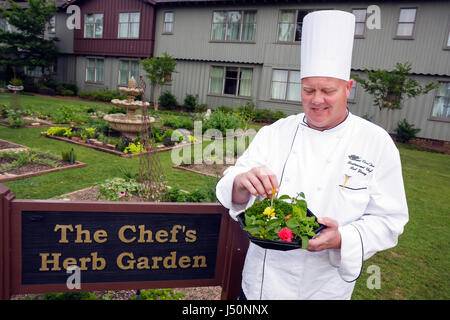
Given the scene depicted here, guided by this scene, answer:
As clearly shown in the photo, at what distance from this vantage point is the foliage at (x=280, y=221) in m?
1.43

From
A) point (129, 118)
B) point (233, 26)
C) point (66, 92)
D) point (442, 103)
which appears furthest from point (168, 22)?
point (442, 103)

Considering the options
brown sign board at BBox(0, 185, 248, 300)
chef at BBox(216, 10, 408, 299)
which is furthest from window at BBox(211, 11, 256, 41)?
brown sign board at BBox(0, 185, 248, 300)

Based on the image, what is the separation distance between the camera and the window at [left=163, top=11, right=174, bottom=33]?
19.3m

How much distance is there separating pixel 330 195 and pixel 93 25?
23965mm

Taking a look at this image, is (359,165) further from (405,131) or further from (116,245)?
(405,131)

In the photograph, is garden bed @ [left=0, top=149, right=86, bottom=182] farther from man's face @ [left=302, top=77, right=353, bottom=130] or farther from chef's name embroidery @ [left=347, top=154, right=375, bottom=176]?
chef's name embroidery @ [left=347, top=154, right=375, bottom=176]

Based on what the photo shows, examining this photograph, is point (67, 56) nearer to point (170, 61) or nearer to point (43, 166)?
point (170, 61)

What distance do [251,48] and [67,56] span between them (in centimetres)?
1407

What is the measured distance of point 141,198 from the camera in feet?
16.1

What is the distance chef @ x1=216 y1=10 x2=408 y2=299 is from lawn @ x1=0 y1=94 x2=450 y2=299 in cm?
228

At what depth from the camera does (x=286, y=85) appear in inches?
652

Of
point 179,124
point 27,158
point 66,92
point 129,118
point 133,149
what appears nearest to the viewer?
point 27,158

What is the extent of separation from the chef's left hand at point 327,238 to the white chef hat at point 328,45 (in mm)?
707
